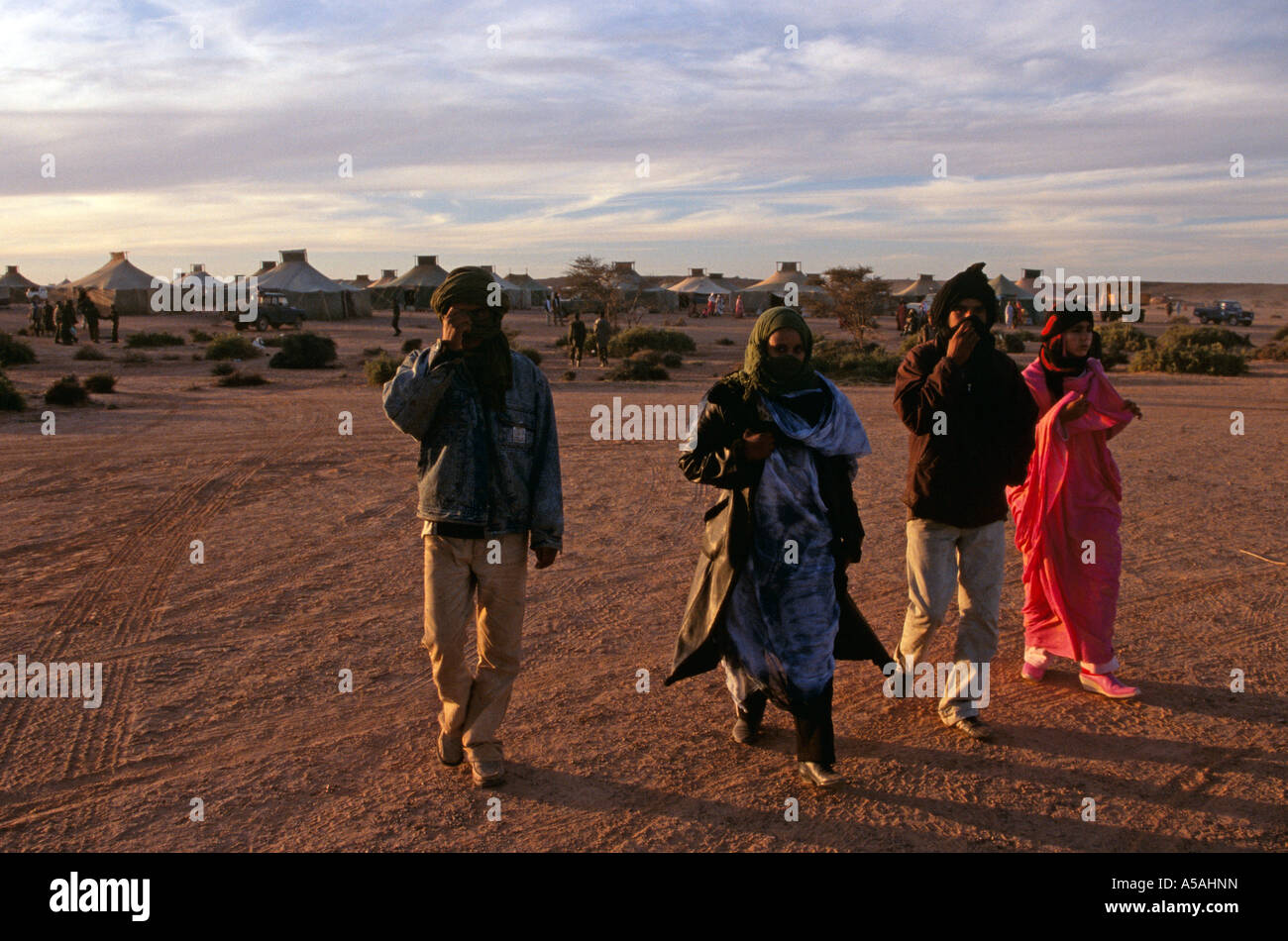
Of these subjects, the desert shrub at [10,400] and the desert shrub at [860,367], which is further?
the desert shrub at [860,367]

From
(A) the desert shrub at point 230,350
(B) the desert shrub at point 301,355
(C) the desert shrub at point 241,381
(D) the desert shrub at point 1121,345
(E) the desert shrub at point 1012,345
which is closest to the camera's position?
(C) the desert shrub at point 241,381

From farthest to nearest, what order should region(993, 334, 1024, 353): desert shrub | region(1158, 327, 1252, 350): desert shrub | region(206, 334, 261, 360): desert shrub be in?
region(993, 334, 1024, 353): desert shrub
region(206, 334, 261, 360): desert shrub
region(1158, 327, 1252, 350): desert shrub

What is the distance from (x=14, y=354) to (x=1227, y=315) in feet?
158

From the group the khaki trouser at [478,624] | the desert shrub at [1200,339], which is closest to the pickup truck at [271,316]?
the desert shrub at [1200,339]

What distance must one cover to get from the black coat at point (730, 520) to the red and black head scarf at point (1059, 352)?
1417 mm

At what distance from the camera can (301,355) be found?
2377 cm

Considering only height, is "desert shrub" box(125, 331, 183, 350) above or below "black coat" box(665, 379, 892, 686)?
above

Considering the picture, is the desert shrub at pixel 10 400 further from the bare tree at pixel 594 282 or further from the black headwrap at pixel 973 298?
the bare tree at pixel 594 282

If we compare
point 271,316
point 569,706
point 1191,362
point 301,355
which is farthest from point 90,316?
point 569,706

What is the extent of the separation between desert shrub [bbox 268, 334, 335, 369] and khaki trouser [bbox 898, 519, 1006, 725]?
21650 millimetres

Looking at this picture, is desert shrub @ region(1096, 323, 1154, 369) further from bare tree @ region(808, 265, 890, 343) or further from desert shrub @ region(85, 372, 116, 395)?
desert shrub @ region(85, 372, 116, 395)

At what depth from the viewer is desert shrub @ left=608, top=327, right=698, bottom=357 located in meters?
27.9

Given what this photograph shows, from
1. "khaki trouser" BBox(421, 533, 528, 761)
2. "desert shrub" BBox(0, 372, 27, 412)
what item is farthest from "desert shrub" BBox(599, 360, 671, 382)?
"khaki trouser" BBox(421, 533, 528, 761)

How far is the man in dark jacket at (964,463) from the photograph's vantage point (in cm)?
409
